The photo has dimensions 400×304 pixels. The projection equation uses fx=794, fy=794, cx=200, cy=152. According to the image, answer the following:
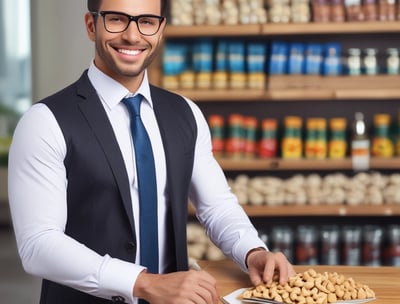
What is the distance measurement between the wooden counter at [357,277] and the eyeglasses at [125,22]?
0.61 meters

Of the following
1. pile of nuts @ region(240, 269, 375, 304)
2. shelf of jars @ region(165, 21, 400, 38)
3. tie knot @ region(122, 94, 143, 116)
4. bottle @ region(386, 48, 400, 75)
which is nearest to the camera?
pile of nuts @ region(240, 269, 375, 304)

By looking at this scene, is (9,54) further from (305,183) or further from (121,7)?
(121,7)

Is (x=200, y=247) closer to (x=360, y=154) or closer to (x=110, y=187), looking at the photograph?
(x=360, y=154)

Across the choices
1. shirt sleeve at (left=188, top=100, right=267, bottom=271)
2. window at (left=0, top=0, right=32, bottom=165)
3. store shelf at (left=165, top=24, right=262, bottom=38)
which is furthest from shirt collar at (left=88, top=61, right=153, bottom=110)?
window at (left=0, top=0, right=32, bottom=165)

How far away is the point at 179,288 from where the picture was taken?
5.12 ft

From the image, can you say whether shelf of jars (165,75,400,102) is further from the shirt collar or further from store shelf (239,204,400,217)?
the shirt collar

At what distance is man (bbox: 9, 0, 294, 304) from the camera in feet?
5.38

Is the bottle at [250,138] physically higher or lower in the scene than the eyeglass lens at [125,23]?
lower

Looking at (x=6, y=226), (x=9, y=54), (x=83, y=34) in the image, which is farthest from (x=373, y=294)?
(x=6, y=226)

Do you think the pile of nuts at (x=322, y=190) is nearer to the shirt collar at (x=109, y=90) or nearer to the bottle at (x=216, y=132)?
the bottle at (x=216, y=132)

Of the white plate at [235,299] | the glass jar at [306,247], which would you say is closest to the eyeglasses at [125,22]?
the white plate at [235,299]

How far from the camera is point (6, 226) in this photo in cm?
671

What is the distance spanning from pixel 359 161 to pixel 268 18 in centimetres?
92

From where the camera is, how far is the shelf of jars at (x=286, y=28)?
423 cm
